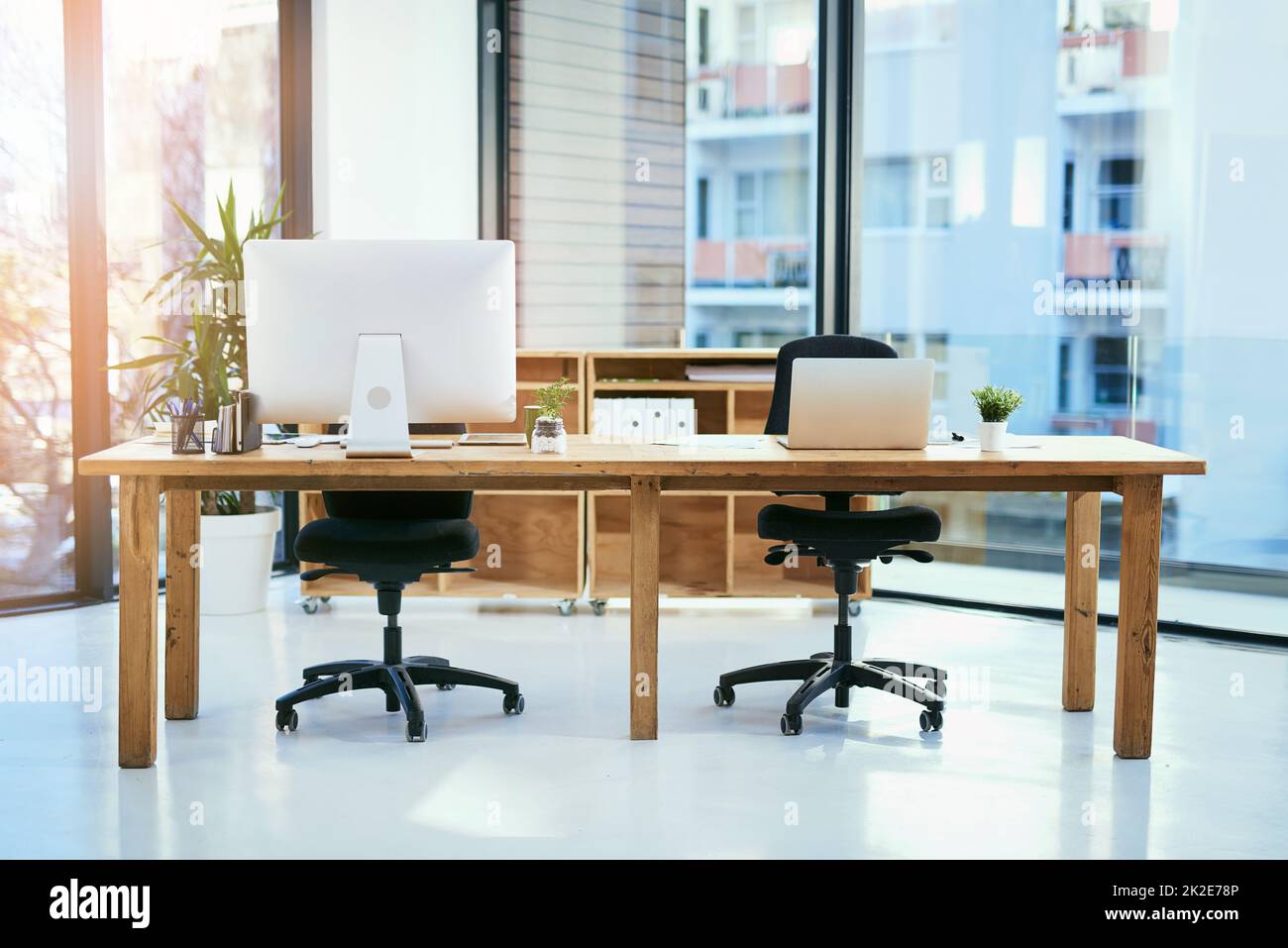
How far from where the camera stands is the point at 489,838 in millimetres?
2812

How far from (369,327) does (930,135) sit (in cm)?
306

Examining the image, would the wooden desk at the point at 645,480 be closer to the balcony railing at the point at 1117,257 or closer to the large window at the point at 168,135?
the balcony railing at the point at 1117,257

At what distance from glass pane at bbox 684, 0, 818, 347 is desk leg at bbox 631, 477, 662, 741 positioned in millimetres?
2438

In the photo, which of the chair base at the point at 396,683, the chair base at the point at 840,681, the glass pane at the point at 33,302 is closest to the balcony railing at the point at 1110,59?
the chair base at the point at 840,681

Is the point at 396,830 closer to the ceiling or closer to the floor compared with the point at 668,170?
closer to the floor

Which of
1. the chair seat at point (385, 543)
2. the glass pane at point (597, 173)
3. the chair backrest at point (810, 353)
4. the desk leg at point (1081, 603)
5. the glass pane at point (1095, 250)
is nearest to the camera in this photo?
the chair seat at point (385, 543)

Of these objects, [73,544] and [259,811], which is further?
[73,544]

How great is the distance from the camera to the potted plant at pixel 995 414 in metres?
3.57

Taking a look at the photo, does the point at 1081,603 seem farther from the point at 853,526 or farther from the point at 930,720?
the point at 853,526

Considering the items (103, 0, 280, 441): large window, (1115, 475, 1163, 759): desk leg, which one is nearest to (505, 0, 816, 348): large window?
(103, 0, 280, 441): large window

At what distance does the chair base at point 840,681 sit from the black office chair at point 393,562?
678mm

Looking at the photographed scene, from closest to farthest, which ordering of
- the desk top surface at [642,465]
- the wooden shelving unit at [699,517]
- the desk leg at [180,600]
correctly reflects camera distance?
1. the desk top surface at [642,465]
2. the desk leg at [180,600]
3. the wooden shelving unit at [699,517]
